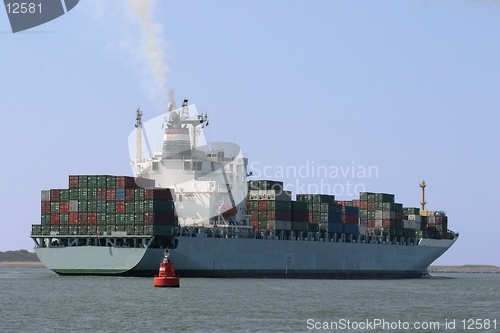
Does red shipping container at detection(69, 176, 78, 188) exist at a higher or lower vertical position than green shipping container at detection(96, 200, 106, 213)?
higher

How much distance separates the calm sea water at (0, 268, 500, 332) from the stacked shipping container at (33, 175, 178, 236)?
20.2ft

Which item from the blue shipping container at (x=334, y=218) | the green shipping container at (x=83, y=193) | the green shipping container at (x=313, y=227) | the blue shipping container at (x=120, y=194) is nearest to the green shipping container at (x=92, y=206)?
the green shipping container at (x=83, y=193)

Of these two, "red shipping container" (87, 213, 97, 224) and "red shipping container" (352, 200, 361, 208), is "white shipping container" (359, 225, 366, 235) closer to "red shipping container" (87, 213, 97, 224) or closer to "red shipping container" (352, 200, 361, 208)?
"red shipping container" (352, 200, 361, 208)

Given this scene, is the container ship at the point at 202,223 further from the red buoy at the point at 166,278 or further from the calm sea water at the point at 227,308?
the red buoy at the point at 166,278

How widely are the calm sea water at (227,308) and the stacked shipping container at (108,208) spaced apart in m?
6.16

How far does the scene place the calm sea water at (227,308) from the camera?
45562 mm

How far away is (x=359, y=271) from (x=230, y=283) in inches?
1260

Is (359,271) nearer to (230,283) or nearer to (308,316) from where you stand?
(230,283)

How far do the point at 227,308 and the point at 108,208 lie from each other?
94.3ft

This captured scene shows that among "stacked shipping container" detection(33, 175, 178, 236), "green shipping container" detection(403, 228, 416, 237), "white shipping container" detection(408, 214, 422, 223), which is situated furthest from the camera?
"white shipping container" detection(408, 214, 422, 223)

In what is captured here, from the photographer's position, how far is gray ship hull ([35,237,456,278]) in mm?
79312

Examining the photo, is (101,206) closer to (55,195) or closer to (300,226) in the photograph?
(55,195)

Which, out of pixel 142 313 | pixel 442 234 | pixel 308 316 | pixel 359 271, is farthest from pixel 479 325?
pixel 442 234

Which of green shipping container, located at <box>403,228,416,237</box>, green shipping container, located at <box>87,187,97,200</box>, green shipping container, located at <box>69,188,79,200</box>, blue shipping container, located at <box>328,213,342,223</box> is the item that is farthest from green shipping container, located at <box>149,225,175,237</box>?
green shipping container, located at <box>403,228,416,237</box>
